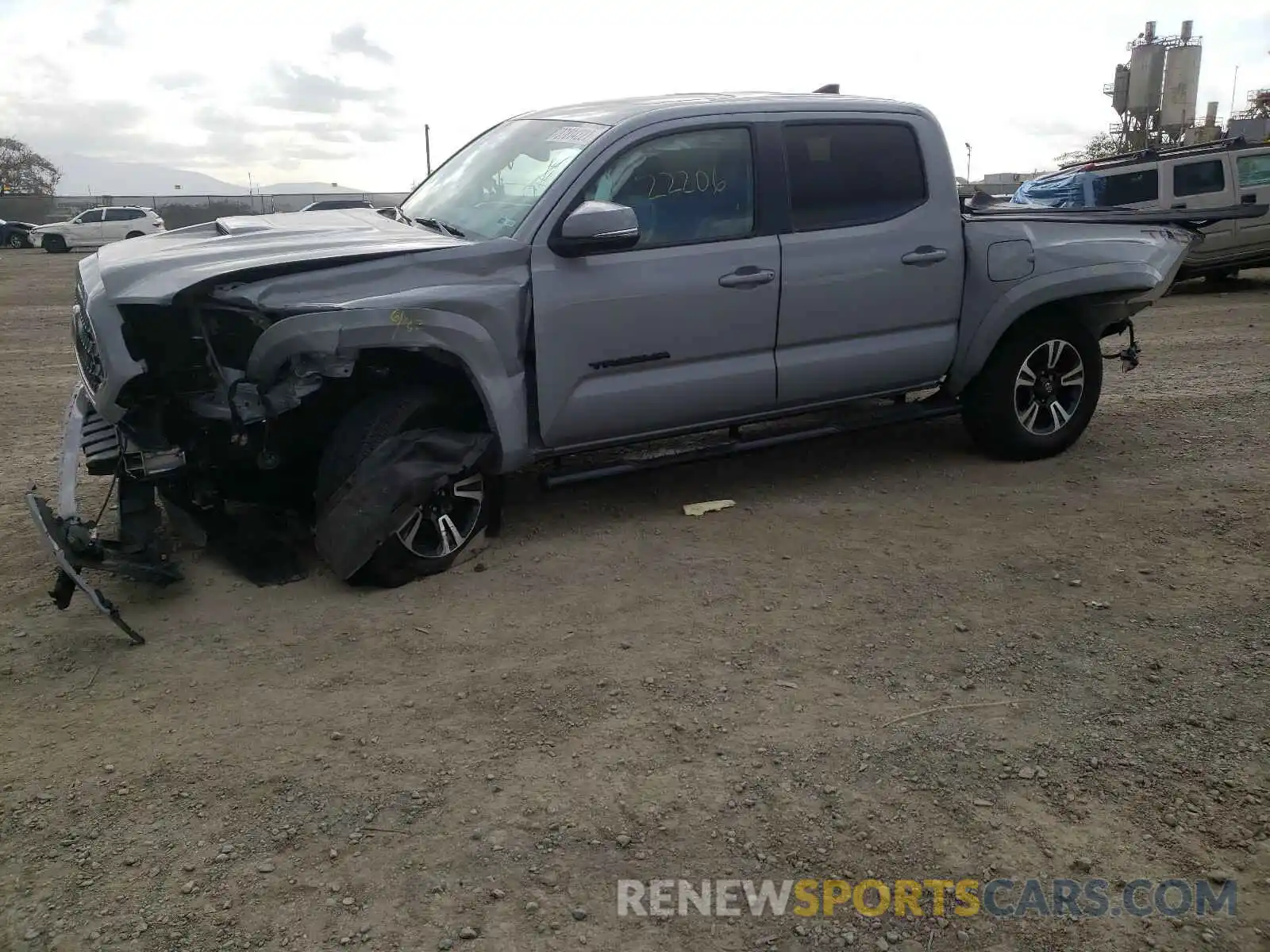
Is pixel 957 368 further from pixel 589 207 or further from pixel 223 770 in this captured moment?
pixel 223 770

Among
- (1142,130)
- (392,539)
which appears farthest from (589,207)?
(1142,130)

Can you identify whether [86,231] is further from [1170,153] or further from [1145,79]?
[1145,79]

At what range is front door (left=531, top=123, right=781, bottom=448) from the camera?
4.70 m

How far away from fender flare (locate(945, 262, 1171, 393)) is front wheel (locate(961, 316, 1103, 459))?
11 centimetres

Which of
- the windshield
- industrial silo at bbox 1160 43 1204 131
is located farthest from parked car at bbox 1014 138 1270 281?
industrial silo at bbox 1160 43 1204 131

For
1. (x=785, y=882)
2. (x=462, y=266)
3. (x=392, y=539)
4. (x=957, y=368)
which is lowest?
(x=785, y=882)

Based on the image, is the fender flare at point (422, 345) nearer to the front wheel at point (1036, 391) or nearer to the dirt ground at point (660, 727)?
the dirt ground at point (660, 727)

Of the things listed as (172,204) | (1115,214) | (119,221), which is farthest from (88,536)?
(172,204)

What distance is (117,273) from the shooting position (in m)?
4.20

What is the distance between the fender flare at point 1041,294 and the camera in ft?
18.9

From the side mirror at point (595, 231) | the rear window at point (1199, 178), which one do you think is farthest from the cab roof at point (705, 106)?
the rear window at point (1199, 178)

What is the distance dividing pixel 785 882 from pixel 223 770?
69.5 inches

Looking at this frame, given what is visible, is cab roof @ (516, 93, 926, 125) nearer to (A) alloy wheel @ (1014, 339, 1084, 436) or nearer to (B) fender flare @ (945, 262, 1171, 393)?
(B) fender flare @ (945, 262, 1171, 393)

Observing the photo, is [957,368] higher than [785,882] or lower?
higher
